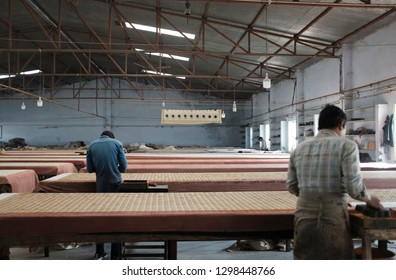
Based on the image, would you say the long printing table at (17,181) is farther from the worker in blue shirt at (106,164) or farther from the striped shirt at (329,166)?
the striped shirt at (329,166)

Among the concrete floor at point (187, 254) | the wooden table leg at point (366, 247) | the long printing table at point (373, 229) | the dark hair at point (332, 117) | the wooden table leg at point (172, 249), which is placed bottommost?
the concrete floor at point (187, 254)

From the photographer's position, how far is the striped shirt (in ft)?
6.91

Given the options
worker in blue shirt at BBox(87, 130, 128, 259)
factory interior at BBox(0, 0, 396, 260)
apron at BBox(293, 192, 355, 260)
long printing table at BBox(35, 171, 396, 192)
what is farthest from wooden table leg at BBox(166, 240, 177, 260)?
worker in blue shirt at BBox(87, 130, 128, 259)

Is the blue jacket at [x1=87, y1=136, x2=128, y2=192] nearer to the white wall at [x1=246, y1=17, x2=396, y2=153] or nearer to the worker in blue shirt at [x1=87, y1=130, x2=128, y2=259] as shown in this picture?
the worker in blue shirt at [x1=87, y1=130, x2=128, y2=259]

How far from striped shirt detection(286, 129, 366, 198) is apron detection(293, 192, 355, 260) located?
0.07 m

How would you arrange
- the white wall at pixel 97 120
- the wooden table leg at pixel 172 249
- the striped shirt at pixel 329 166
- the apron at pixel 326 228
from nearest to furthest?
the striped shirt at pixel 329 166, the apron at pixel 326 228, the wooden table leg at pixel 172 249, the white wall at pixel 97 120

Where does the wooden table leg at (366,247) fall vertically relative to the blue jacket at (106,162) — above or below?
below

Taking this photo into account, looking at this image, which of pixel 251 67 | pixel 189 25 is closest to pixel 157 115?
pixel 251 67

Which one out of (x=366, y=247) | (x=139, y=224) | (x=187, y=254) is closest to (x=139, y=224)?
(x=139, y=224)

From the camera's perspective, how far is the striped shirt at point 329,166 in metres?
2.11

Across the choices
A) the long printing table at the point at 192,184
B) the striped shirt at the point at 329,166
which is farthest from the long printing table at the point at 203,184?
the striped shirt at the point at 329,166

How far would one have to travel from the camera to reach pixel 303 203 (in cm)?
231

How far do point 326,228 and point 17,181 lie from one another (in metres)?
3.96

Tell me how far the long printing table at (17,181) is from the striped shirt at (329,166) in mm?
3650
